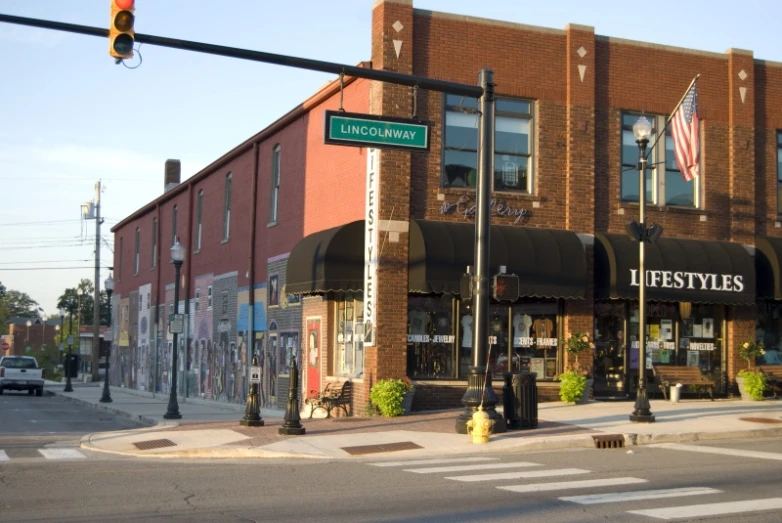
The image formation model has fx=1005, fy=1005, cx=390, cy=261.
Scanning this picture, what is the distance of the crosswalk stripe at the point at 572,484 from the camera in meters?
11.6

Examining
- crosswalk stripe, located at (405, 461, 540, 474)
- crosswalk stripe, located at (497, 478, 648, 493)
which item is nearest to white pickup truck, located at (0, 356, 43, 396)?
crosswalk stripe, located at (405, 461, 540, 474)

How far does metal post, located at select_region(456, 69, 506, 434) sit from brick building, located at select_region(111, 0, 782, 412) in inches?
150

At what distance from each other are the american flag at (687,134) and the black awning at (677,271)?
1945 mm

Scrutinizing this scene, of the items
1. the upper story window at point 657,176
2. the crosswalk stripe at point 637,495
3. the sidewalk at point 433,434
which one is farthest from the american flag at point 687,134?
the crosswalk stripe at point 637,495

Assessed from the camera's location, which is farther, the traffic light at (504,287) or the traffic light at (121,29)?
the traffic light at (504,287)

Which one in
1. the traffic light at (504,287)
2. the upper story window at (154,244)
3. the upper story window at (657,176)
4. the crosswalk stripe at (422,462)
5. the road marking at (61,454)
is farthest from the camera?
the upper story window at (154,244)

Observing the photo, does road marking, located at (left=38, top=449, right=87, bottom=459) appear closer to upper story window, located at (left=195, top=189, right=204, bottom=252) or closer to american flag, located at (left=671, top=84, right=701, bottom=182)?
american flag, located at (left=671, top=84, right=701, bottom=182)

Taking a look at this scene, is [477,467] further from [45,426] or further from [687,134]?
[45,426]

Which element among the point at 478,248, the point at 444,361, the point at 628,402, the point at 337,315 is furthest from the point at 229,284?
the point at 478,248

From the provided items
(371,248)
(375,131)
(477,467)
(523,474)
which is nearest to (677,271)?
(371,248)

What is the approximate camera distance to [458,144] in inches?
894

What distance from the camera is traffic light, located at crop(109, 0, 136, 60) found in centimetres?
1357

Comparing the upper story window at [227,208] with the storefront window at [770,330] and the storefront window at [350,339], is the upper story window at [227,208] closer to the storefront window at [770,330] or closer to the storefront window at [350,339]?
the storefront window at [350,339]

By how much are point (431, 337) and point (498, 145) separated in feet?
15.5
